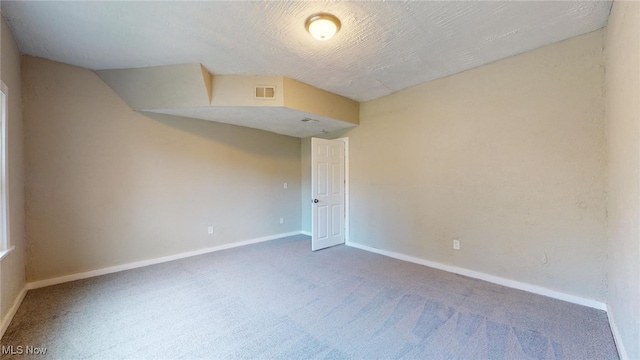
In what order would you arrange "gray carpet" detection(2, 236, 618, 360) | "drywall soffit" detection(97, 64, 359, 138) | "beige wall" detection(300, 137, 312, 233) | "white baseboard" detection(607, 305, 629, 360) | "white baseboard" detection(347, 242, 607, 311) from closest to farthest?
1. "white baseboard" detection(607, 305, 629, 360)
2. "gray carpet" detection(2, 236, 618, 360)
3. "white baseboard" detection(347, 242, 607, 311)
4. "drywall soffit" detection(97, 64, 359, 138)
5. "beige wall" detection(300, 137, 312, 233)

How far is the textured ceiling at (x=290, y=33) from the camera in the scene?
1.94 m

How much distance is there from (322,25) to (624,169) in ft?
7.91

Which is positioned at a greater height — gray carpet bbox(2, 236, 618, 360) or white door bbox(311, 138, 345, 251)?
white door bbox(311, 138, 345, 251)

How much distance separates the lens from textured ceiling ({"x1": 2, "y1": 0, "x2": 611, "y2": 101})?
1941 millimetres

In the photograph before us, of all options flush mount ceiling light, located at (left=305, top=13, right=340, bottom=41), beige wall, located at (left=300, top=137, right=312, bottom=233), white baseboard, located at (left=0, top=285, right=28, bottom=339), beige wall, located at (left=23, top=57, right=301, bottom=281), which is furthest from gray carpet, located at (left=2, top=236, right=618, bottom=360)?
flush mount ceiling light, located at (left=305, top=13, right=340, bottom=41)

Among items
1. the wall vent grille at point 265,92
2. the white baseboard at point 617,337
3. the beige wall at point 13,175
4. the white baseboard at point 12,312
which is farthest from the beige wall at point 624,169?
the beige wall at point 13,175

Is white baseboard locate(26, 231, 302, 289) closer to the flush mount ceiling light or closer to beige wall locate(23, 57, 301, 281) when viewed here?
beige wall locate(23, 57, 301, 281)

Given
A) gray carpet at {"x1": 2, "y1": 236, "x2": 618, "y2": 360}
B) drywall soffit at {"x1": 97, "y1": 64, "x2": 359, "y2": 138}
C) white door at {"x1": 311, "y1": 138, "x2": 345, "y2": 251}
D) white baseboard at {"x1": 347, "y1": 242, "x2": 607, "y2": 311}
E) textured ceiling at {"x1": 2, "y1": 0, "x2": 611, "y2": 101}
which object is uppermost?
textured ceiling at {"x1": 2, "y1": 0, "x2": 611, "y2": 101}

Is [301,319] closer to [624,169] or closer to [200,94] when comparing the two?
[624,169]

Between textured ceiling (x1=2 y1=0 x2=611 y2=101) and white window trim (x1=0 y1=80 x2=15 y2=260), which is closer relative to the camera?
textured ceiling (x1=2 y1=0 x2=611 y2=101)

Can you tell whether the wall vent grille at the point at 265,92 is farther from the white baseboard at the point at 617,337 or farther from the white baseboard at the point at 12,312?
the white baseboard at the point at 617,337

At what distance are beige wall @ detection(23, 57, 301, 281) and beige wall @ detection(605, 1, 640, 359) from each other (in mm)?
4513

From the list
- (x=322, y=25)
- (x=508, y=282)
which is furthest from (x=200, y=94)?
(x=508, y=282)

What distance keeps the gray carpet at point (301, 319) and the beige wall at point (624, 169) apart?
369 mm
